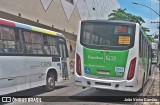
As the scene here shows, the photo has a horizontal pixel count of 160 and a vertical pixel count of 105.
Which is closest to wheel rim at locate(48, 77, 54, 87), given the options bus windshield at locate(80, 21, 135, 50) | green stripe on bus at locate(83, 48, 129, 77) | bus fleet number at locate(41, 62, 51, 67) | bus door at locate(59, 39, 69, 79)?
bus fleet number at locate(41, 62, 51, 67)

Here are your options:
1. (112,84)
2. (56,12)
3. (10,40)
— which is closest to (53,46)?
(10,40)

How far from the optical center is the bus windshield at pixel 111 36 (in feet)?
41.2

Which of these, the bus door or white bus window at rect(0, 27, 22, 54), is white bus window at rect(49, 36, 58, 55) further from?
white bus window at rect(0, 27, 22, 54)

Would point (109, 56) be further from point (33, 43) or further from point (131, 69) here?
point (33, 43)

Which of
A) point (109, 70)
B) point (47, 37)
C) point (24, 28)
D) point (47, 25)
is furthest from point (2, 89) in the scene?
point (47, 25)

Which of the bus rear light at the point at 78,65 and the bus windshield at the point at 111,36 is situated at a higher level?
the bus windshield at the point at 111,36

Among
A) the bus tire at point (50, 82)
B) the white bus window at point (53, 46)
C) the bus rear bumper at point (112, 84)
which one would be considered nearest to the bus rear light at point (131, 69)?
the bus rear bumper at point (112, 84)

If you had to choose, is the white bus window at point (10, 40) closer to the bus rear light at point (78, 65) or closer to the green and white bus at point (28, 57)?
the green and white bus at point (28, 57)

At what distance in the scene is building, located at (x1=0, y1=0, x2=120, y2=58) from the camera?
2847 centimetres

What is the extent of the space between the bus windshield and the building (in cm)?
1423

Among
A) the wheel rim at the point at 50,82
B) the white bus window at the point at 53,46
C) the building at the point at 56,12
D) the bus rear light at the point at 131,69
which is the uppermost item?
the building at the point at 56,12

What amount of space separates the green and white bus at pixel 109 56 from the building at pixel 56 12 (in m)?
14.2

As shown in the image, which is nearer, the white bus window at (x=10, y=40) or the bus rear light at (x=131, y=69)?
the white bus window at (x=10, y=40)

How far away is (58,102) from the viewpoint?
11906mm
